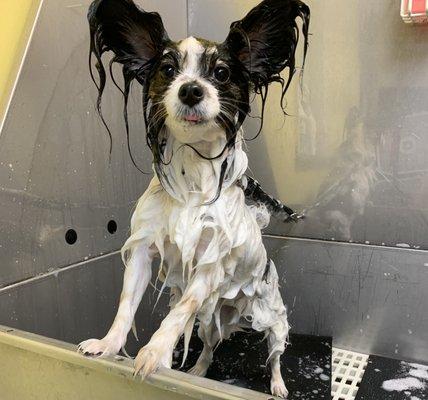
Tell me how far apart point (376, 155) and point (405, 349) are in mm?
640

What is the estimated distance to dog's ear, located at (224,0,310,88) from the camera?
97cm

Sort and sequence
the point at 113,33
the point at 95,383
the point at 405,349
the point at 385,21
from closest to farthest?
1. the point at 95,383
2. the point at 113,33
3. the point at 385,21
4. the point at 405,349

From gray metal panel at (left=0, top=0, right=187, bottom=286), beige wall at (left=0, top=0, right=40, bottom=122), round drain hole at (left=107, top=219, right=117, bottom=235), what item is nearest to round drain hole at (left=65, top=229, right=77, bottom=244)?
gray metal panel at (left=0, top=0, right=187, bottom=286)

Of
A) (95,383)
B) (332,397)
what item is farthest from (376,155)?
(95,383)

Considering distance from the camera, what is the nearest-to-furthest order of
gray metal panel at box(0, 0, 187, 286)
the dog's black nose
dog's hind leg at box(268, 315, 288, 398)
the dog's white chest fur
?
the dog's black nose, the dog's white chest fur, gray metal panel at box(0, 0, 187, 286), dog's hind leg at box(268, 315, 288, 398)

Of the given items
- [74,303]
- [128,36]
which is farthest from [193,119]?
[74,303]

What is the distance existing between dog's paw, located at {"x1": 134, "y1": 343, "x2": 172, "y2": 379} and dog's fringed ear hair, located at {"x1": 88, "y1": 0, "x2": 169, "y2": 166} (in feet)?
1.59

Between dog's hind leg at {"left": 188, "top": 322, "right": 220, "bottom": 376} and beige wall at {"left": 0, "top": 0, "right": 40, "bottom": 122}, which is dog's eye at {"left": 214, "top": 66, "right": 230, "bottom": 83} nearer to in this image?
beige wall at {"left": 0, "top": 0, "right": 40, "bottom": 122}

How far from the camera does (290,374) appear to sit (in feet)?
4.71

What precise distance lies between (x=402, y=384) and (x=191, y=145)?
37.9 inches

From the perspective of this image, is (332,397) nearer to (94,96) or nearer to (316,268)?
(316,268)

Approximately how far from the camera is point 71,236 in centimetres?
137

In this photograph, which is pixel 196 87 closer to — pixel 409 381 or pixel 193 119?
pixel 193 119

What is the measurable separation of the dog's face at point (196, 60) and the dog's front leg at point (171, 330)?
12.4 inches
